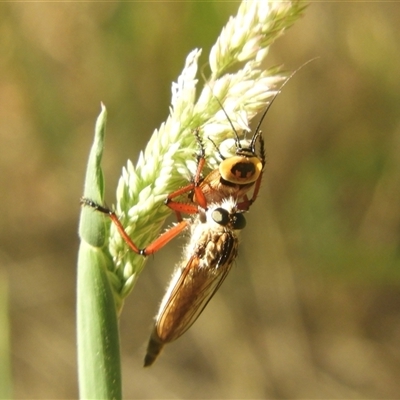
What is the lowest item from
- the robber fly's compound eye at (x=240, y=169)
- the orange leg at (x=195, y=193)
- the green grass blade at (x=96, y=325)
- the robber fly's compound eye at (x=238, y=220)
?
the green grass blade at (x=96, y=325)

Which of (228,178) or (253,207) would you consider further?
(253,207)

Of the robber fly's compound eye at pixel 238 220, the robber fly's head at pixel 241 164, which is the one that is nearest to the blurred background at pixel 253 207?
the robber fly's compound eye at pixel 238 220

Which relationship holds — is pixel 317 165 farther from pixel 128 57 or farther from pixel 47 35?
pixel 47 35

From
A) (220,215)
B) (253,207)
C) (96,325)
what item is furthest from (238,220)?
(253,207)

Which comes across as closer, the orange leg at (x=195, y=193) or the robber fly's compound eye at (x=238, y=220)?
the orange leg at (x=195, y=193)

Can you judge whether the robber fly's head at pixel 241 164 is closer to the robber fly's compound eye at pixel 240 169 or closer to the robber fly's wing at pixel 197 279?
the robber fly's compound eye at pixel 240 169

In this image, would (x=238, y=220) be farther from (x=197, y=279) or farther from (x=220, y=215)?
(x=197, y=279)

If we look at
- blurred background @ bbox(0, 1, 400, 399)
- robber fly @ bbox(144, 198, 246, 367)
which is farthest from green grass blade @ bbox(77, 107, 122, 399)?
blurred background @ bbox(0, 1, 400, 399)
